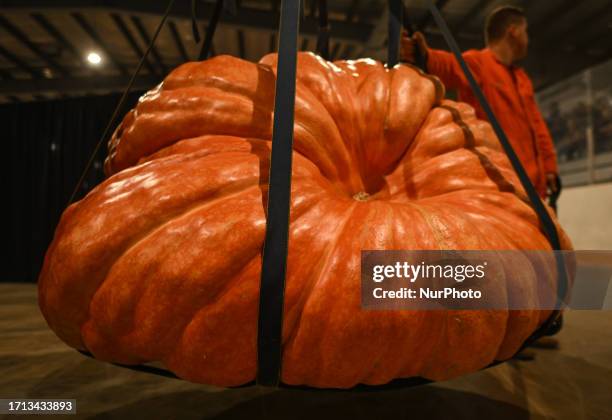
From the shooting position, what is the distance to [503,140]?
59 centimetres

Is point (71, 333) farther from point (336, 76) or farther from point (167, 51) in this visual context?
point (167, 51)

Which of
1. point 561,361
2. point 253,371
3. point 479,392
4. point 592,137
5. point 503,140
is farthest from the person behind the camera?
point 592,137

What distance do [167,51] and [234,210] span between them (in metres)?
4.04

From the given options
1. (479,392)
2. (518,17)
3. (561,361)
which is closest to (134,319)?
(479,392)

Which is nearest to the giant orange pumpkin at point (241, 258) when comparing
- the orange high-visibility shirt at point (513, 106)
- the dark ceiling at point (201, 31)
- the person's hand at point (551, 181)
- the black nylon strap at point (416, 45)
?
the black nylon strap at point (416, 45)

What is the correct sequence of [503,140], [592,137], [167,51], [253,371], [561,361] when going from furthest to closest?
[167,51] → [592,137] → [561,361] → [503,140] → [253,371]

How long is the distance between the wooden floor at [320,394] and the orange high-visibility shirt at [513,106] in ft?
2.13

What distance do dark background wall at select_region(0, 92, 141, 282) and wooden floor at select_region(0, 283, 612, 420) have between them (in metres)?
3.50

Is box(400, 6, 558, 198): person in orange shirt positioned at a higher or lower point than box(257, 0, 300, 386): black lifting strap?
higher

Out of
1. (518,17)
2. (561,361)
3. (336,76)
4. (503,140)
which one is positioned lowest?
(561,361)

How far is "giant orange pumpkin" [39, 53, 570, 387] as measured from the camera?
0.47 m

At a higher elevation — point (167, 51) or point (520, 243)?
point (167, 51)

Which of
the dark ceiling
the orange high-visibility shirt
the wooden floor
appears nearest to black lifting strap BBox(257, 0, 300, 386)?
the wooden floor

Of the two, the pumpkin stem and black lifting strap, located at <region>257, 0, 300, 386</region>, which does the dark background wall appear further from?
black lifting strap, located at <region>257, 0, 300, 386</region>
